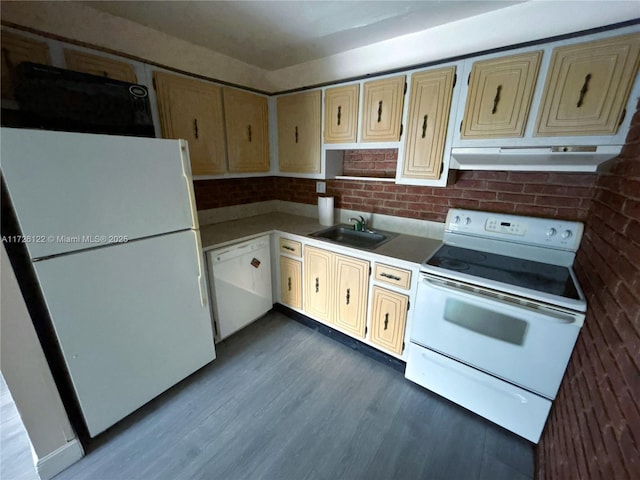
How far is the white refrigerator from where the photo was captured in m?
1.09

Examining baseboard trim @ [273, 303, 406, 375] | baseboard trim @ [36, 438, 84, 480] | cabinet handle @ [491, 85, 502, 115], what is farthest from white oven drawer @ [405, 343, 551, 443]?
baseboard trim @ [36, 438, 84, 480]

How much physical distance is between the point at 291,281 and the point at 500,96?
6.75ft

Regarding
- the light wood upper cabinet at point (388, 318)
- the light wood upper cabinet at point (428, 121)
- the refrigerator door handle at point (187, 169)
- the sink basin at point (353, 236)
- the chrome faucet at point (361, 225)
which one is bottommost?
the light wood upper cabinet at point (388, 318)

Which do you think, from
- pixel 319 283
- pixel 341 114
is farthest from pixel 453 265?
pixel 341 114

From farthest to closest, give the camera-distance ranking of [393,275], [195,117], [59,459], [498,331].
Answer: [195,117] → [393,275] → [498,331] → [59,459]

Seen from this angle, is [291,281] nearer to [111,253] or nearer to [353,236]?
[353,236]

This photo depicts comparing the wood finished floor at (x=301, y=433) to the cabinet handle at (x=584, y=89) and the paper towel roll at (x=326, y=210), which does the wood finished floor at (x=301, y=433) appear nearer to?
the paper towel roll at (x=326, y=210)

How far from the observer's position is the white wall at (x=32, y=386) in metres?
1.11

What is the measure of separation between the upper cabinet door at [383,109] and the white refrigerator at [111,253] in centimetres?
133

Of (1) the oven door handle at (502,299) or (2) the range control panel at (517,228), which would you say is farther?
(2) the range control panel at (517,228)

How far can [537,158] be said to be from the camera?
1.50 meters

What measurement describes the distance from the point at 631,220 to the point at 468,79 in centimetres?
111

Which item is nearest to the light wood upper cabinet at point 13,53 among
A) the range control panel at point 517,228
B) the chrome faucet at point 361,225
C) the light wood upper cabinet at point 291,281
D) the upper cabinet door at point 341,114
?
the upper cabinet door at point 341,114

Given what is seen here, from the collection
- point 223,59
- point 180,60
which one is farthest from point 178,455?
point 223,59
